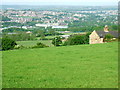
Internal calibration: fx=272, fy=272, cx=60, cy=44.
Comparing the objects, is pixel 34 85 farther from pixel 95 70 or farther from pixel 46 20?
pixel 46 20

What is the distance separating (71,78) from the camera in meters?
6.57

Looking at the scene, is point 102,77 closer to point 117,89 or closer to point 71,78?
point 71,78

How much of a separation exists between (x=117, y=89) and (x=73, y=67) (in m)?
3.12

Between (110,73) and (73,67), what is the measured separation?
4.90 ft

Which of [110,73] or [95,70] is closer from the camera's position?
[110,73]

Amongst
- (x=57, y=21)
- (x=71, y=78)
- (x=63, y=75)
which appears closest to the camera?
(x=71, y=78)

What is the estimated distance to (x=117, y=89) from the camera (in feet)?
17.4

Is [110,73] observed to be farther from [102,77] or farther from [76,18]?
[76,18]

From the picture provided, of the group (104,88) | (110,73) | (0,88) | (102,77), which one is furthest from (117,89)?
(0,88)

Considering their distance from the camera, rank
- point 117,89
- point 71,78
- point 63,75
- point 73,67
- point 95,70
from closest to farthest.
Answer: point 117,89
point 71,78
point 63,75
point 95,70
point 73,67

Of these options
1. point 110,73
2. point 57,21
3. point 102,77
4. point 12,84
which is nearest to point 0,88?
point 12,84

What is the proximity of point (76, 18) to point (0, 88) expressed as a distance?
100040mm


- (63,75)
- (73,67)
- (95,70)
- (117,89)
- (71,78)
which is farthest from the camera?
(73,67)

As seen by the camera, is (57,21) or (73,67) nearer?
(73,67)
